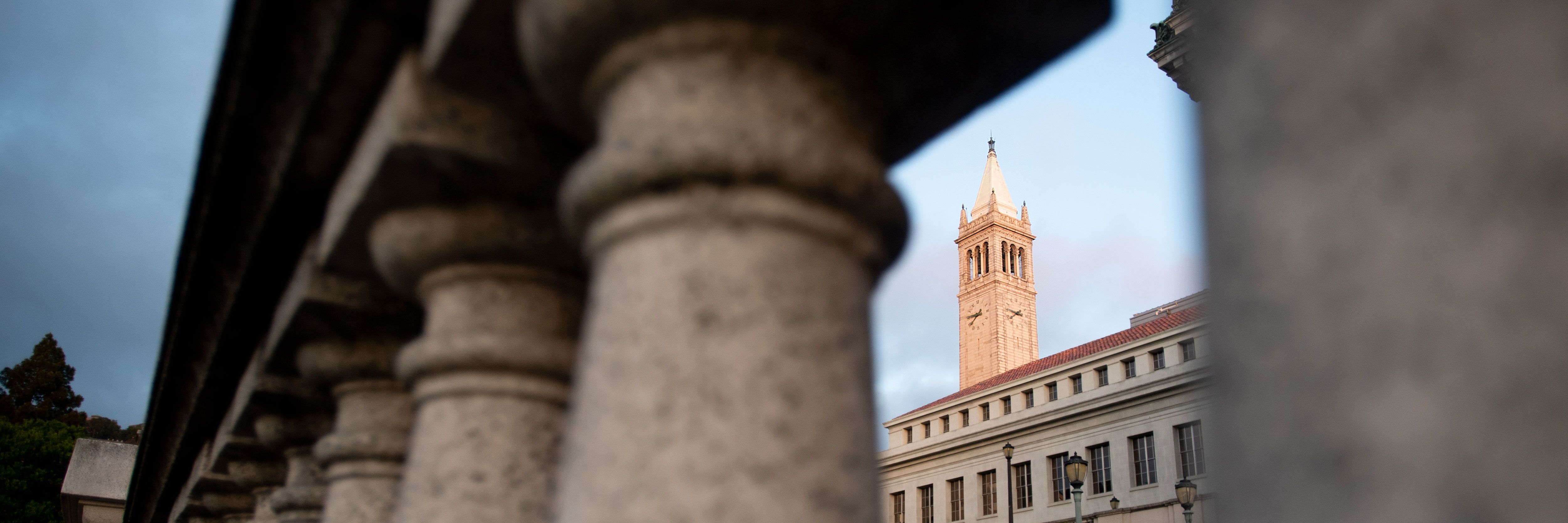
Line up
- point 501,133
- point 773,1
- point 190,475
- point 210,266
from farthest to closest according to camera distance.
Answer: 1. point 190,475
2. point 210,266
3. point 501,133
4. point 773,1

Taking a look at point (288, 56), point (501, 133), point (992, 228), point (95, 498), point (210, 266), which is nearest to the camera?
point (501, 133)

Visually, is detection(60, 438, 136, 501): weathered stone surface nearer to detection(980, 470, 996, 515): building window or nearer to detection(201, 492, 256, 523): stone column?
detection(201, 492, 256, 523): stone column

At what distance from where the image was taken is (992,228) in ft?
241

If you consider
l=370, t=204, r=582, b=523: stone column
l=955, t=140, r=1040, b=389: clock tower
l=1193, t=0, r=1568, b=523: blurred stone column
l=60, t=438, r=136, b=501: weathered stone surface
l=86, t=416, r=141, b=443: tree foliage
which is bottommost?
l=1193, t=0, r=1568, b=523: blurred stone column

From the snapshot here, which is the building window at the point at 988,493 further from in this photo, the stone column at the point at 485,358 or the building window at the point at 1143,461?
the stone column at the point at 485,358

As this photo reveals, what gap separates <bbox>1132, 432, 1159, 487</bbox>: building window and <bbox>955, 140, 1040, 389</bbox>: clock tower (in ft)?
130

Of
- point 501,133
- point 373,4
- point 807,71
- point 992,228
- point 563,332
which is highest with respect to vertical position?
point 992,228

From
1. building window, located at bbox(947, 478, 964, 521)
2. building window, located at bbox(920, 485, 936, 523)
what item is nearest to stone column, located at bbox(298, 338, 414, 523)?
building window, located at bbox(947, 478, 964, 521)

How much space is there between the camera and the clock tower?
232ft

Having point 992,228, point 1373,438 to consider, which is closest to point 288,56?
point 1373,438

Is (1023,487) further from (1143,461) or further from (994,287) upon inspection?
(994,287)

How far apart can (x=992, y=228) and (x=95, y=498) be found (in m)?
63.8

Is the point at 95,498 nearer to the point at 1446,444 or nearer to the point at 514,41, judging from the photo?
the point at 514,41

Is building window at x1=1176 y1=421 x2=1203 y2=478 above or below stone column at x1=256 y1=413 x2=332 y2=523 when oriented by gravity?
above
